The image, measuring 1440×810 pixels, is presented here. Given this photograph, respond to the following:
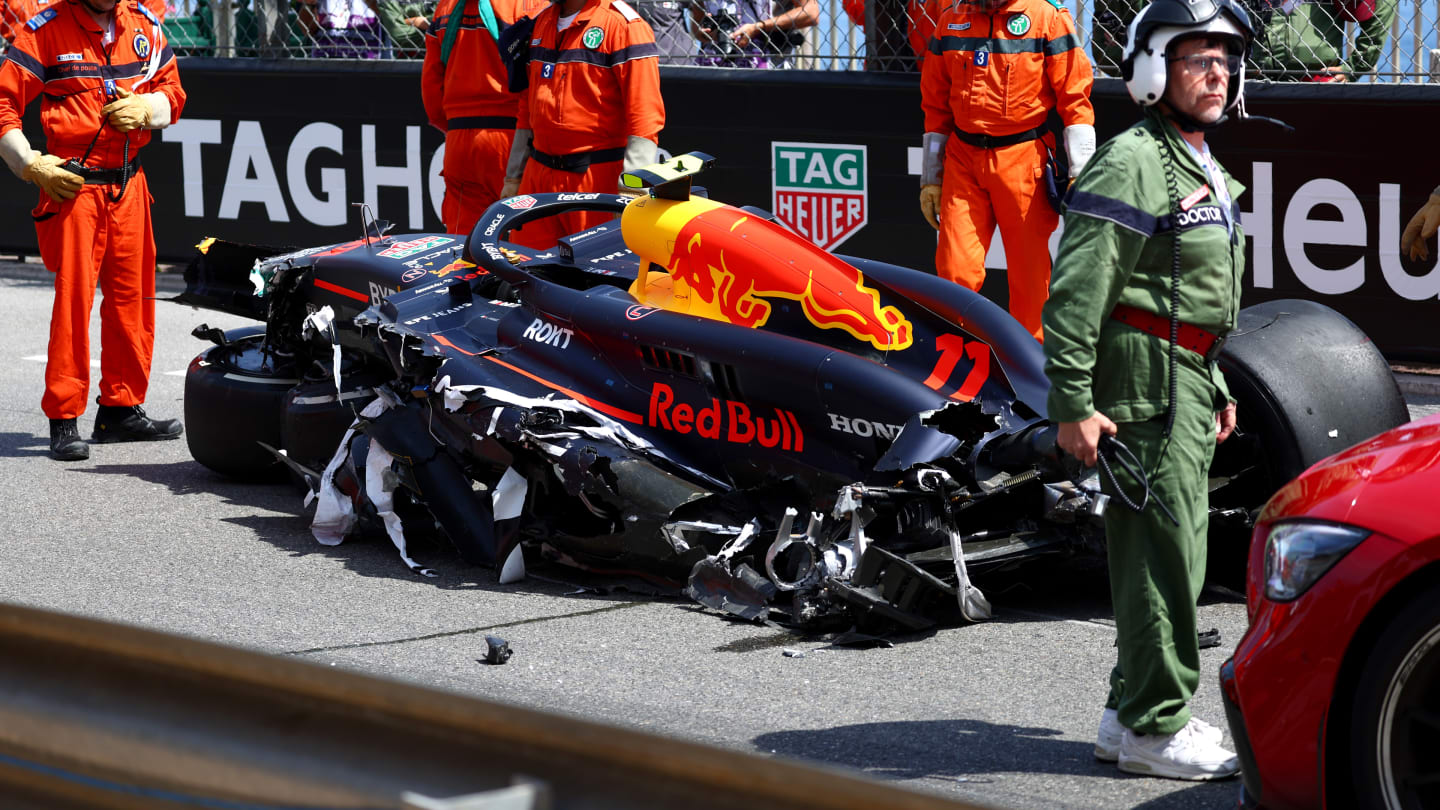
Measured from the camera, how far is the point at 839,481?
17.4 feet

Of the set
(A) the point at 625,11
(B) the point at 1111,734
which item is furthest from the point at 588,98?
(B) the point at 1111,734

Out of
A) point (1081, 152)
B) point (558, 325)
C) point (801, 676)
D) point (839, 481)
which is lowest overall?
point (801, 676)

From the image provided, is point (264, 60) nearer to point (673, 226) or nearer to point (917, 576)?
point (673, 226)

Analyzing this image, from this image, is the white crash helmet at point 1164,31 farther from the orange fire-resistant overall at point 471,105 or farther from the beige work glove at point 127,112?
the orange fire-resistant overall at point 471,105

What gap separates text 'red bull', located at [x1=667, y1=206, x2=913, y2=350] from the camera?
5.43 metres

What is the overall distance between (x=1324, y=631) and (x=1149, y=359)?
35.2 inches

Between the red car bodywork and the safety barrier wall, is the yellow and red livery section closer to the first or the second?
the red car bodywork

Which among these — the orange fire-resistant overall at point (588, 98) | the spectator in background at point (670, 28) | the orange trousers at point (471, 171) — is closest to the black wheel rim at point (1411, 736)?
the orange fire-resistant overall at point (588, 98)

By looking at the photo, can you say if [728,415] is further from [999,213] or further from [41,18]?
[41,18]

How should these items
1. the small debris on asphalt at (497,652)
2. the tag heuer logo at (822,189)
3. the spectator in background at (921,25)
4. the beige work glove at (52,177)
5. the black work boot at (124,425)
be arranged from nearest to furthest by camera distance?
the small debris on asphalt at (497,652), the beige work glove at (52,177), the black work boot at (124,425), the spectator in background at (921,25), the tag heuer logo at (822,189)

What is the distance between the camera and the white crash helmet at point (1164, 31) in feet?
12.6

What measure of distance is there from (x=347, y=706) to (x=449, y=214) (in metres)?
7.75

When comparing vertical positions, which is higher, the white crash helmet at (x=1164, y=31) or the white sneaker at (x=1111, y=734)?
the white crash helmet at (x=1164, y=31)

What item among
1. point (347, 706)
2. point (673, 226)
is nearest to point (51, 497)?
point (673, 226)
